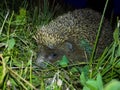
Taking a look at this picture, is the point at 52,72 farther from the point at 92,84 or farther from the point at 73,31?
the point at 73,31

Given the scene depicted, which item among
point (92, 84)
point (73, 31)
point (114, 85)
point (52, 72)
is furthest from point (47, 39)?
point (114, 85)

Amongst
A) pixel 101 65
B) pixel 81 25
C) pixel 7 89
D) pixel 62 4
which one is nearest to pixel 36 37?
pixel 81 25

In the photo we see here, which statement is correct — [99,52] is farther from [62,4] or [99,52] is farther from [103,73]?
[62,4]

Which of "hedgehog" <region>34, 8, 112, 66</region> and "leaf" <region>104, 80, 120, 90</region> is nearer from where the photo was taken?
"leaf" <region>104, 80, 120, 90</region>

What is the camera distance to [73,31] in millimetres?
3557

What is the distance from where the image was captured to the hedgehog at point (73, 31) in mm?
3311

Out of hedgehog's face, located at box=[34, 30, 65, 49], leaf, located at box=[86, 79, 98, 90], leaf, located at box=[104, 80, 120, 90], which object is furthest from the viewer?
hedgehog's face, located at box=[34, 30, 65, 49]

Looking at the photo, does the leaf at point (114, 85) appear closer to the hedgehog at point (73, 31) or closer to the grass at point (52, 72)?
the grass at point (52, 72)

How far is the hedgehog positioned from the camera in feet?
10.9

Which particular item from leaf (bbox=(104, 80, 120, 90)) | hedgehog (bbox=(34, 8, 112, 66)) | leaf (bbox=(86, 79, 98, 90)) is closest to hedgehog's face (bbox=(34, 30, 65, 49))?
hedgehog (bbox=(34, 8, 112, 66))

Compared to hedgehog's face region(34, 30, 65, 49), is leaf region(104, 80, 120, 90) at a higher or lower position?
lower

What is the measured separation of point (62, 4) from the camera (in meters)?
5.70

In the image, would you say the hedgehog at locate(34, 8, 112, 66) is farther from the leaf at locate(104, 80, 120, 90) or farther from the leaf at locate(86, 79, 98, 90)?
the leaf at locate(104, 80, 120, 90)

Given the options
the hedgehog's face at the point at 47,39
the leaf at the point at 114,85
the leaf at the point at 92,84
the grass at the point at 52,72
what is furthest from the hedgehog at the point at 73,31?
the leaf at the point at 114,85
